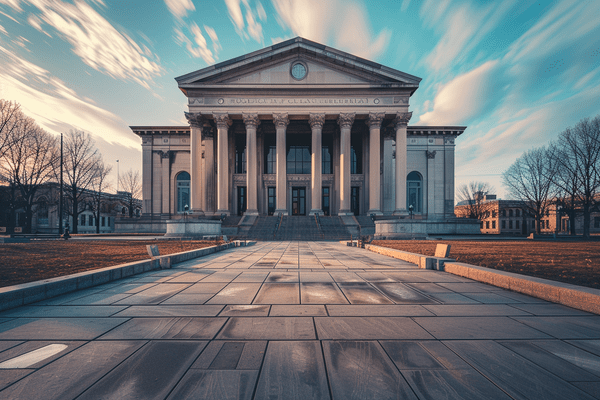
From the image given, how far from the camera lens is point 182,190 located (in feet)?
153

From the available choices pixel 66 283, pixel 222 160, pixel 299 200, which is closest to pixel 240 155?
pixel 222 160

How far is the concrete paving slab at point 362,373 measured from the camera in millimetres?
2379

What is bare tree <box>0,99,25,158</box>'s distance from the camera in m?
29.6

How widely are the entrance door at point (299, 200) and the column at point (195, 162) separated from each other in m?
13.6

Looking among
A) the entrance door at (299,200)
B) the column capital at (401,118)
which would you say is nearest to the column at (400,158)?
the column capital at (401,118)

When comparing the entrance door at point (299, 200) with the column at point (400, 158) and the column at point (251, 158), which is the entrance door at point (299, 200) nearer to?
the column at point (251, 158)

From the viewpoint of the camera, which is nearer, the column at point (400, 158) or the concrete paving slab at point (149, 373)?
the concrete paving slab at point (149, 373)

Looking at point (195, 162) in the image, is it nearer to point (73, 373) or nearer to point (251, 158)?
point (251, 158)

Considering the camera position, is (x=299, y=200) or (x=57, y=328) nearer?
(x=57, y=328)

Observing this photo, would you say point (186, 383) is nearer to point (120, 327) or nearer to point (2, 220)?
point (120, 327)

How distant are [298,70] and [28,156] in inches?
1343

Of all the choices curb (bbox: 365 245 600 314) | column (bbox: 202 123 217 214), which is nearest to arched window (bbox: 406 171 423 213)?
column (bbox: 202 123 217 214)

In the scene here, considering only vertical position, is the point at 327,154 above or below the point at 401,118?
below

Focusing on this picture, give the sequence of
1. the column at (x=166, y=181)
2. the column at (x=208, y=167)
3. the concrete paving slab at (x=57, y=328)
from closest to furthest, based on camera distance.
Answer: the concrete paving slab at (x=57, y=328) < the column at (x=208, y=167) < the column at (x=166, y=181)
